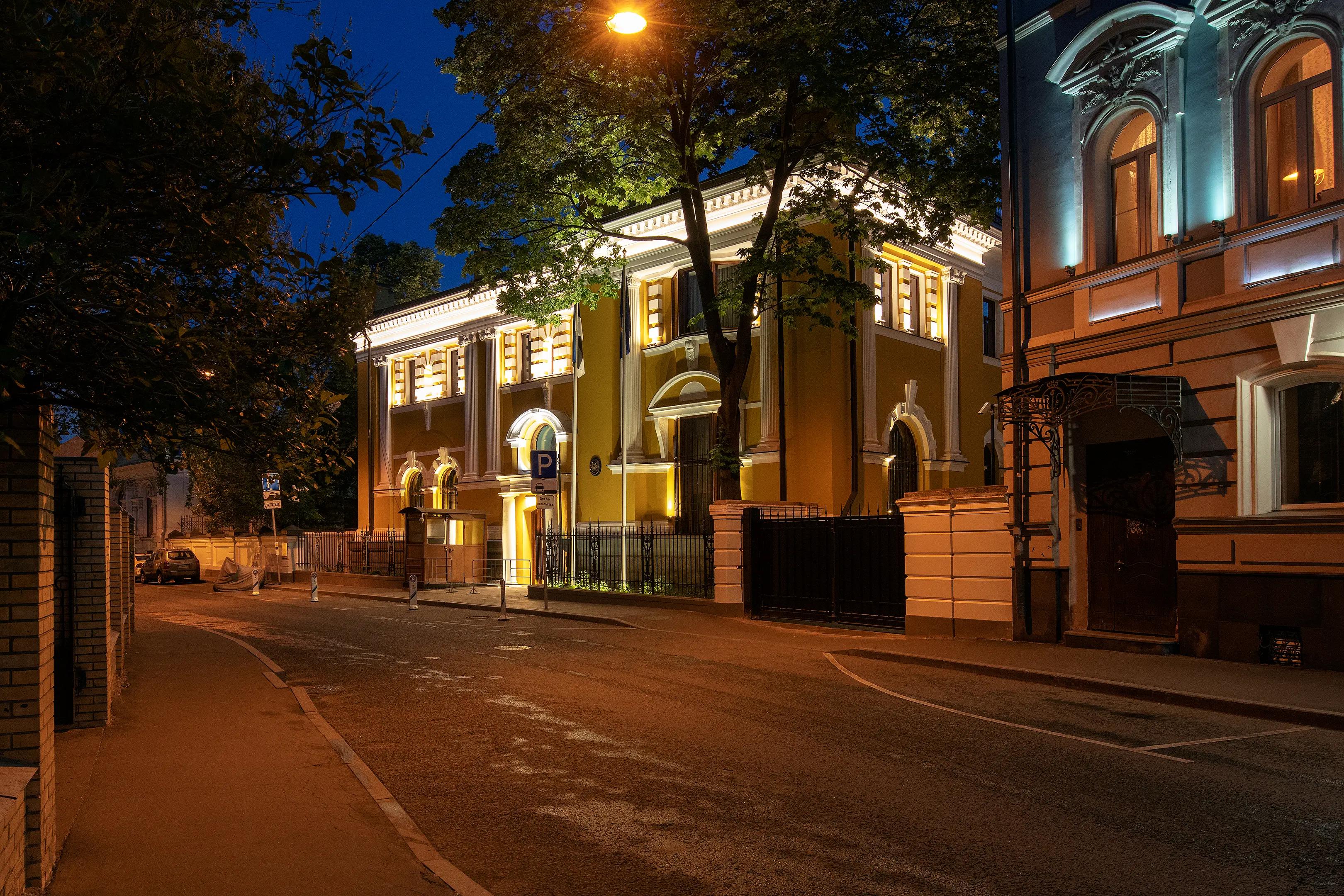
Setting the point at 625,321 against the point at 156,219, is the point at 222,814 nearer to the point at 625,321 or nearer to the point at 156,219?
the point at 156,219

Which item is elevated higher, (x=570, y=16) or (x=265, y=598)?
A: (x=570, y=16)

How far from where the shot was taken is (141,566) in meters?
45.6

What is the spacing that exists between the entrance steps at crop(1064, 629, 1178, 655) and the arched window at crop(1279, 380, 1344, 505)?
92.8 inches

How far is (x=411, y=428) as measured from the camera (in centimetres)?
3975

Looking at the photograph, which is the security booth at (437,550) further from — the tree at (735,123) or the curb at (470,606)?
the tree at (735,123)

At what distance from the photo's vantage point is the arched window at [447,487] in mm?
38219

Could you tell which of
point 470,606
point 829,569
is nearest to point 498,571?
point 470,606

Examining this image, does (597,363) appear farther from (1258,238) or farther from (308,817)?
(308,817)

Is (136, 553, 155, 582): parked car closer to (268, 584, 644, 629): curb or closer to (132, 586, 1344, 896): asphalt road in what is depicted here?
(268, 584, 644, 629): curb

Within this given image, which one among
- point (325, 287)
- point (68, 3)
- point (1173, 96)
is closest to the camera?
point (68, 3)

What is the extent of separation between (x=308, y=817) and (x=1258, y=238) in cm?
1224

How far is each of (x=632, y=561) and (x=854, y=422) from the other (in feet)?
21.8

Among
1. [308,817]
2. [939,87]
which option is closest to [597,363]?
[939,87]

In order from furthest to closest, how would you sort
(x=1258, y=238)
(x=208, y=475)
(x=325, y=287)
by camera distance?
1. (x=208, y=475)
2. (x=1258, y=238)
3. (x=325, y=287)
